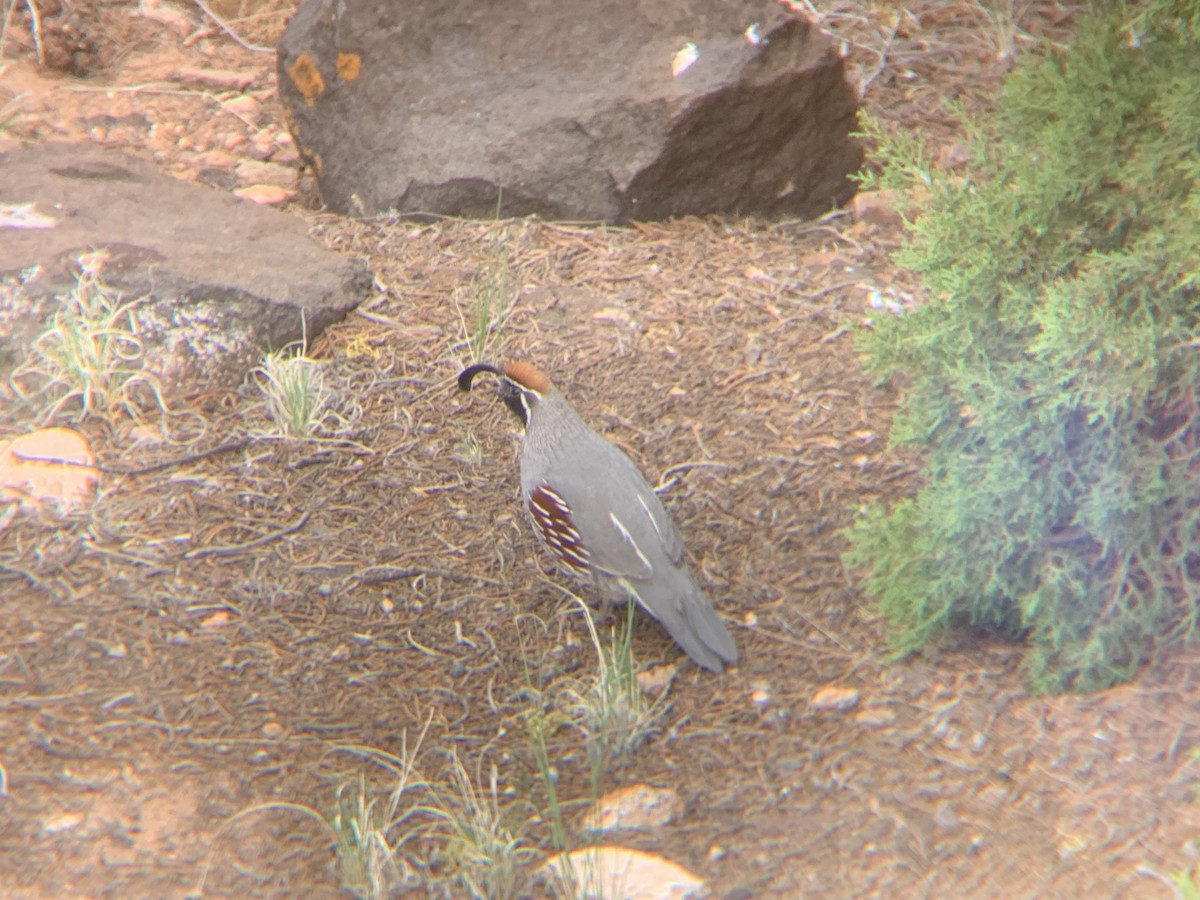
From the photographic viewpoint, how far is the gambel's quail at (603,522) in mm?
3877

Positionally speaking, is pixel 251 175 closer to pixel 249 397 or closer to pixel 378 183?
pixel 378 183

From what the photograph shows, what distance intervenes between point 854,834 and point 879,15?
19.6 ft

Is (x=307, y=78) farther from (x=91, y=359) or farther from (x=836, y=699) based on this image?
(x=836, y=699)

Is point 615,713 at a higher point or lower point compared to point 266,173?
lower

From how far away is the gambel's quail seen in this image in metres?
3.88

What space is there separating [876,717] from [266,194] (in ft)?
14.0

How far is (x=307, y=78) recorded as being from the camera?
625 cm

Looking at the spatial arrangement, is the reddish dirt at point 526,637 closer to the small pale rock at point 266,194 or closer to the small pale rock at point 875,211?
the small pale rock at point 875,211

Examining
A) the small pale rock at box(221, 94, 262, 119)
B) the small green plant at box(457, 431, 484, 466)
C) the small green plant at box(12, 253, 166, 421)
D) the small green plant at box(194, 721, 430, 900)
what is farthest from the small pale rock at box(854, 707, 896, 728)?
Result: the small pale rock at box(221, 94, 262, 119)

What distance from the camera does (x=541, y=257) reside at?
5832mm

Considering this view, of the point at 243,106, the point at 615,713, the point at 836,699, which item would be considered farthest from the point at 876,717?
the point at 243,106

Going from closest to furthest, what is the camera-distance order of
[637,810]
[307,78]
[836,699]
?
[637,810] → [836,699] → [307,78]

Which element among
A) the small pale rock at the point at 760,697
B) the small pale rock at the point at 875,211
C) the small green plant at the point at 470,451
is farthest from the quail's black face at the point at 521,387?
the small pale rock at the point at 875,211

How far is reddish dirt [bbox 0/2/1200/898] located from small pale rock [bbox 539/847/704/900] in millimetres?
91
